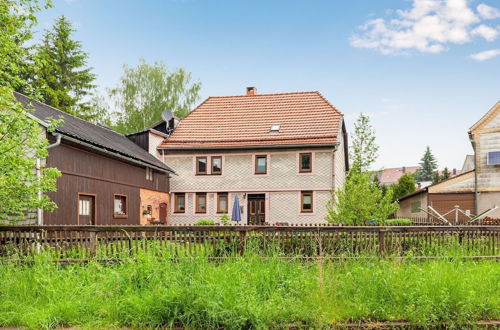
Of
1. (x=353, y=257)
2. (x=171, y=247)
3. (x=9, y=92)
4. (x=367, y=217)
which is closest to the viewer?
(x=353, y=257)

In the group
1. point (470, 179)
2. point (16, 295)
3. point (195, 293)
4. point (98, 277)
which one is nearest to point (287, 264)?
point (195, 293)

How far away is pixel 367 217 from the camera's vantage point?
1698cm

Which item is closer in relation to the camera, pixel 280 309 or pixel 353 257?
pixel 280 309

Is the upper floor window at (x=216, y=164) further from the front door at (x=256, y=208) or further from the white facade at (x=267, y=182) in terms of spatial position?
the front door at (x=256, y=208)

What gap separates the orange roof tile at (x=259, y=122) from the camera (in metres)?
28.3

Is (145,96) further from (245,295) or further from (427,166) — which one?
(427,166)

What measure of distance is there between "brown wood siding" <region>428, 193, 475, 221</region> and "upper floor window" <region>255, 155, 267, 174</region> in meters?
10.9

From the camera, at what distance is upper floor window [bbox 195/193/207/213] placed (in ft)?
94.3

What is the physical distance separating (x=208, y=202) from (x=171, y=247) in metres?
20.0

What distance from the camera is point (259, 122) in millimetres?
30375

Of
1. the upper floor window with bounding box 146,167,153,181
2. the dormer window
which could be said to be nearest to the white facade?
the dormer window

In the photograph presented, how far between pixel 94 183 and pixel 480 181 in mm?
22576

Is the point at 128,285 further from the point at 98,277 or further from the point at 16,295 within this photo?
the point at 16,295

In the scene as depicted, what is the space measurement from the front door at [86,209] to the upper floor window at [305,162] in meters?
12.8
